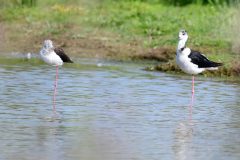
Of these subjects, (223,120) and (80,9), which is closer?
(223,120)

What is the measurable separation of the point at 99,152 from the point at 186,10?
47.2ft

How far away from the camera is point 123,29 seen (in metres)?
20.0

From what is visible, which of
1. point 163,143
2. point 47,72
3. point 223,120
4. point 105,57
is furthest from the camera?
point 105,57

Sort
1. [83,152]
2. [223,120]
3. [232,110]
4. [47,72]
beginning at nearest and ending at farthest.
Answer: [83,152]
[223,120]
[232,110]
[47,72]

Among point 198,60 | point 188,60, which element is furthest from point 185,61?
point 198,60

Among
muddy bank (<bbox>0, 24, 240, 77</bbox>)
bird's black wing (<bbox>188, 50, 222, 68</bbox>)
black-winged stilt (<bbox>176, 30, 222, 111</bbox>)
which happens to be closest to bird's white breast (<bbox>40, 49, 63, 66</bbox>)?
black-winged stilt (<bbox>176, 30, 222, 111</bbox>)

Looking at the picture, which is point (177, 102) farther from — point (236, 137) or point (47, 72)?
point (47, 72)

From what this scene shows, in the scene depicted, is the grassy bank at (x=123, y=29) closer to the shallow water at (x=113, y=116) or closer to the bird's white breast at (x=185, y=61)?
the shallow water at (x=113, y=116)

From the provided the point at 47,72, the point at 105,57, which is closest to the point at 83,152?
the point at 47,72

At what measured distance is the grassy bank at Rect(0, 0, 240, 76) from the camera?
18.1 meters

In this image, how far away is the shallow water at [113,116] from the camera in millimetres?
8844

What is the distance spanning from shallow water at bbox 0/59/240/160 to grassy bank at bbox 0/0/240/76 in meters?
2.00

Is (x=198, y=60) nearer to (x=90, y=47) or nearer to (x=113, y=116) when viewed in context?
(x=113, y=116)

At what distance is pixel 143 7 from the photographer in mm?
22641
